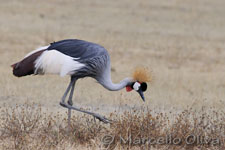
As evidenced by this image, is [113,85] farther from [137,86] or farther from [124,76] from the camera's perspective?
[124,76]

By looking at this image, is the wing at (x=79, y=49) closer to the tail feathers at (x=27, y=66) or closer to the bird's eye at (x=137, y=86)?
the tail feathers at (x=27, y=66)

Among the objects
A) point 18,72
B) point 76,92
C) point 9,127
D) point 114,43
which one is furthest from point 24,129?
point 114,43

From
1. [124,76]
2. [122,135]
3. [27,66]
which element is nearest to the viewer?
[122,135]

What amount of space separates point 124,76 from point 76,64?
6.15m

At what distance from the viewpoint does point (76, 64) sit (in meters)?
8.67

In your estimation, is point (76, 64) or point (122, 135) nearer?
point (122, 135)

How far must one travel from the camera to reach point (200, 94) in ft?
44.6

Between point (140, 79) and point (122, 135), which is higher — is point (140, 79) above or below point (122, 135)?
above

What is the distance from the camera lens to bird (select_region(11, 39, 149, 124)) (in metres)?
8.68

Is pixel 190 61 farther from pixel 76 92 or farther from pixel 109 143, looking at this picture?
pixel 109 143

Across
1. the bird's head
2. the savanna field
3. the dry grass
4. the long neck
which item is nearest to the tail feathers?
the savanna field

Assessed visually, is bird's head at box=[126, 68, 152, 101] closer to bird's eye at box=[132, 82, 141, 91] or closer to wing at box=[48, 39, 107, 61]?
bird's eye at box=[132, 82, 141, 91]

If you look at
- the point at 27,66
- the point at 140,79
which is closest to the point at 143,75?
the point at 140,79

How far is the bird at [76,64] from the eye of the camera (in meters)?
8.68
